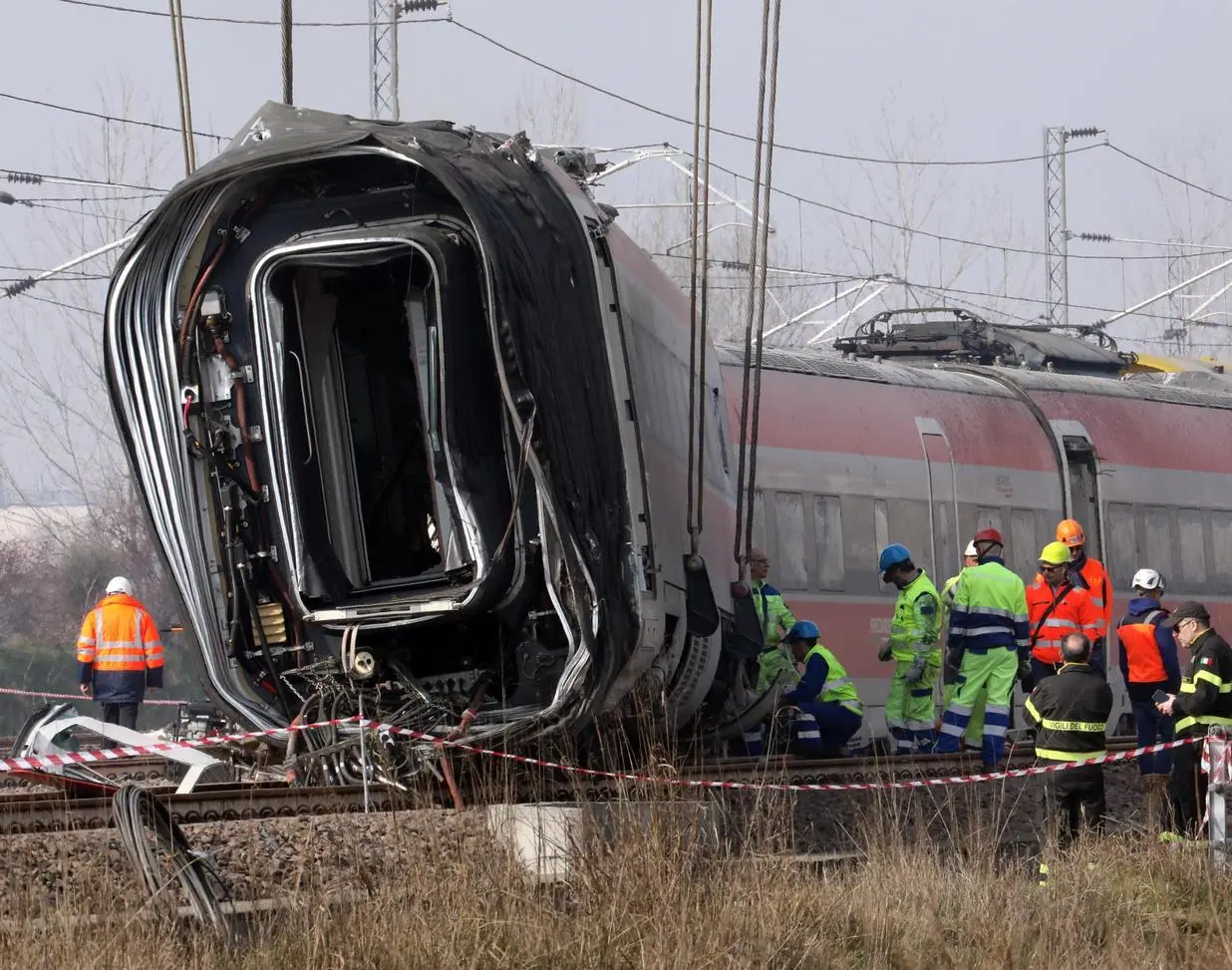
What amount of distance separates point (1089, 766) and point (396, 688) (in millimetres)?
3297

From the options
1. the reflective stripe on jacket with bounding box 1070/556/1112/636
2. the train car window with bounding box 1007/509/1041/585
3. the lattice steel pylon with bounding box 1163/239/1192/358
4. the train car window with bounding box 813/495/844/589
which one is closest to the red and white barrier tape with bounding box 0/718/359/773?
the reflective stripe on jacket with bounding box 1070/556/1112/636

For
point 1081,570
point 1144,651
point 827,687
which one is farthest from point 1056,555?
point 827,687

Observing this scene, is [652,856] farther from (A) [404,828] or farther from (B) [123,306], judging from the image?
(B) [123,306]

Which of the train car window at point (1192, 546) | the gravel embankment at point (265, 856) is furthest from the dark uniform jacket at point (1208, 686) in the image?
the train car window at point (1192, 546)

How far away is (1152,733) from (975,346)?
7176 mm

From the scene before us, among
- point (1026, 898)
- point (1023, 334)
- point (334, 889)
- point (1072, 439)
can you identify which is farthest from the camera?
point (1023, 334)

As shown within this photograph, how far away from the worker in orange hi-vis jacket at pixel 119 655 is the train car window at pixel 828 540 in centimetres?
531

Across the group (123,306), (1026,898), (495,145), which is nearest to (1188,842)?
(1026,898)

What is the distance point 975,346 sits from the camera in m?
18.2

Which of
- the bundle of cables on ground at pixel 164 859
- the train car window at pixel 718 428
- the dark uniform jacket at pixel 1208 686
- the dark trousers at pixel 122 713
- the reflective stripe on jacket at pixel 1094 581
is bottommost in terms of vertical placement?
the dark trousers at pixel 122 713

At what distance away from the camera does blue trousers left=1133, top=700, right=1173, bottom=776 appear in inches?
450

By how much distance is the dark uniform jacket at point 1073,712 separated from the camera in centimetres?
890

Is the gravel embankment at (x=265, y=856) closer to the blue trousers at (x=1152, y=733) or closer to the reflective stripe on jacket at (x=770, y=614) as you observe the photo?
the reflective stripe on jacket at (x=770, y=614)

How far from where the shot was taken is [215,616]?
838cm
